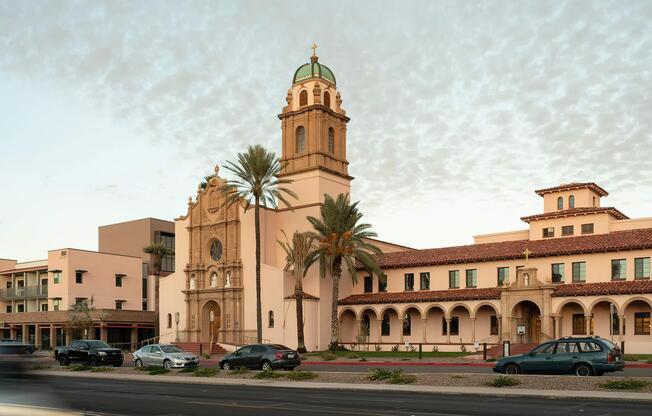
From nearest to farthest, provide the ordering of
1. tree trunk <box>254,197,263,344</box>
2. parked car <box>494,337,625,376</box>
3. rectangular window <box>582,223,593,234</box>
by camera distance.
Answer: parked car <box>494,337,625,376</box> < tree trunk <box>254,197,263,344</box> < rectangular window <box>582,223,593,234</box>

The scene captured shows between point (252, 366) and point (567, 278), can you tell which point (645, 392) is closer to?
point (252, 366)

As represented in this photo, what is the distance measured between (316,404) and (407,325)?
40.4m

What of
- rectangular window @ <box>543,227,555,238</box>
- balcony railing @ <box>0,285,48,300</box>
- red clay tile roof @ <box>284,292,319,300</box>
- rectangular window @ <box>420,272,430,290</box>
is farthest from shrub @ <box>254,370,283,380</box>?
balcony railing @ <box>0,285,48,300</box>

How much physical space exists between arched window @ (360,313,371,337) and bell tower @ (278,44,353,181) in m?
12.3

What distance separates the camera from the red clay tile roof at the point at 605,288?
4669 cm

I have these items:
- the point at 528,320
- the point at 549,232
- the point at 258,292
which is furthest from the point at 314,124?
the point at 528,320

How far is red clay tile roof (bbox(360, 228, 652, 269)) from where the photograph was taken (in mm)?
50250

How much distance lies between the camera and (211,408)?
1914 cm

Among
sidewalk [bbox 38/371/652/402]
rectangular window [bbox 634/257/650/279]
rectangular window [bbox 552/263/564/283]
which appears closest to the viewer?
sidewalk [bbox 38/371/652/402]

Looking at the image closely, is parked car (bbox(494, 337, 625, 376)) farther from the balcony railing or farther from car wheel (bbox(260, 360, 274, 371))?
the balcony railing

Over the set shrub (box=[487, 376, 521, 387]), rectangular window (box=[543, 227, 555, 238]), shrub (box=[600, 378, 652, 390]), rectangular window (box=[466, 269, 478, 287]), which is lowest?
shrub (box=[487, 376, 521, 387])

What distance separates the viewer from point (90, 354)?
147 ft

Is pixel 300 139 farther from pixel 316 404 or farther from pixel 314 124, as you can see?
pixel 316 404

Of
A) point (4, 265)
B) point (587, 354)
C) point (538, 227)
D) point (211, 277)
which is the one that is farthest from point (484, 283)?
point (4, 265)
